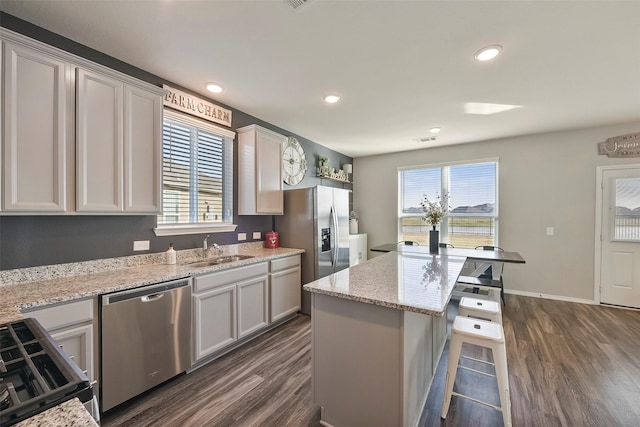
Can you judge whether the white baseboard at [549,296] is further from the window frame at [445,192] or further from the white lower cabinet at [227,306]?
the white lower cabinet at [227,306]

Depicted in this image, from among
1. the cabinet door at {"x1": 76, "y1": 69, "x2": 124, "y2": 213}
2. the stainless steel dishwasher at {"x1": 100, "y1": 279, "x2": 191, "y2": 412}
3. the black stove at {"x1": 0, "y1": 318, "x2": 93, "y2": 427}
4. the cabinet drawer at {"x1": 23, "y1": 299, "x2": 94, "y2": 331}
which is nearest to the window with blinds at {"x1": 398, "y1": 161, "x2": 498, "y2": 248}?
the stainless steel dishwasher at {"x1": 100, "y1": 279, "x2": 191, "y2": 412}

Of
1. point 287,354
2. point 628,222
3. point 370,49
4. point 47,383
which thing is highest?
point 370,49

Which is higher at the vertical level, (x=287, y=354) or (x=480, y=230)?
(x=480, y=230)

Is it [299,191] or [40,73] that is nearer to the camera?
[40,73]

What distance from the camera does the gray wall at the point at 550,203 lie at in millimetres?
3988

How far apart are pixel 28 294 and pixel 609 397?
4.06 meters

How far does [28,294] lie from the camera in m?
1.57

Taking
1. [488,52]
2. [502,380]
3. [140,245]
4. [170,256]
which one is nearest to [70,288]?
[140,245]

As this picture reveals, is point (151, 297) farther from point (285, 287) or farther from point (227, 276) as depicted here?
point (285, 287)

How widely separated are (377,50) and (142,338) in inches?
113

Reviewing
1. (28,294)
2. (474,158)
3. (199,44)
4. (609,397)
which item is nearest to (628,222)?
(474,158)

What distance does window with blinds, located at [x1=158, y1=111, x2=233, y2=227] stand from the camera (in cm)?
274

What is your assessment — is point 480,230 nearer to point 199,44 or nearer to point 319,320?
point 319,320

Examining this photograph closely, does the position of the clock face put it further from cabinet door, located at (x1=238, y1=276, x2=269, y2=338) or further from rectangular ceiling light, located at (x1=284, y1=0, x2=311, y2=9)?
rectangular ceiling light, located at (x1=284, y1=0, x2=311, y2=9)
